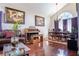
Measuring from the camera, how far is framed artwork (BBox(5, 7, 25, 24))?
2221 mm

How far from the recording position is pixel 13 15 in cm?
226

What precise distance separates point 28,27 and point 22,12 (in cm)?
29

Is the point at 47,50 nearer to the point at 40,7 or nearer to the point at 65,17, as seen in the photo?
the point at 65,17

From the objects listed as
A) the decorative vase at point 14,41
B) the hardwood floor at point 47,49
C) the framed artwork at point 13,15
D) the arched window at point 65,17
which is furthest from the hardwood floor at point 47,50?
the framed artwork at point 13,15

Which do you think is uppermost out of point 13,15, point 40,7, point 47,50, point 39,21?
point 40,7

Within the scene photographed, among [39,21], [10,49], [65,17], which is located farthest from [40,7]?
[10,49]

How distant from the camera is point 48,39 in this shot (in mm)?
2262

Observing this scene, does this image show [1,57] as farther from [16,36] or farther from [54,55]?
[54,55]

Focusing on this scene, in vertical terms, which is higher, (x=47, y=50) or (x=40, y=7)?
(x=40, y=7)

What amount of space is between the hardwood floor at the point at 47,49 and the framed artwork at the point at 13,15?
51cm

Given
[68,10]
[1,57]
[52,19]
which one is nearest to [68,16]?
[68,10]

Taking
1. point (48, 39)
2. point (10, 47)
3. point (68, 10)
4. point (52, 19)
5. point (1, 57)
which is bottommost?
point (1, 57)

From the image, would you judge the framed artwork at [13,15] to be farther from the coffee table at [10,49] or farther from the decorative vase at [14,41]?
the coffee table at [10,49]

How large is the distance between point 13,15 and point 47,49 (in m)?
0.87
